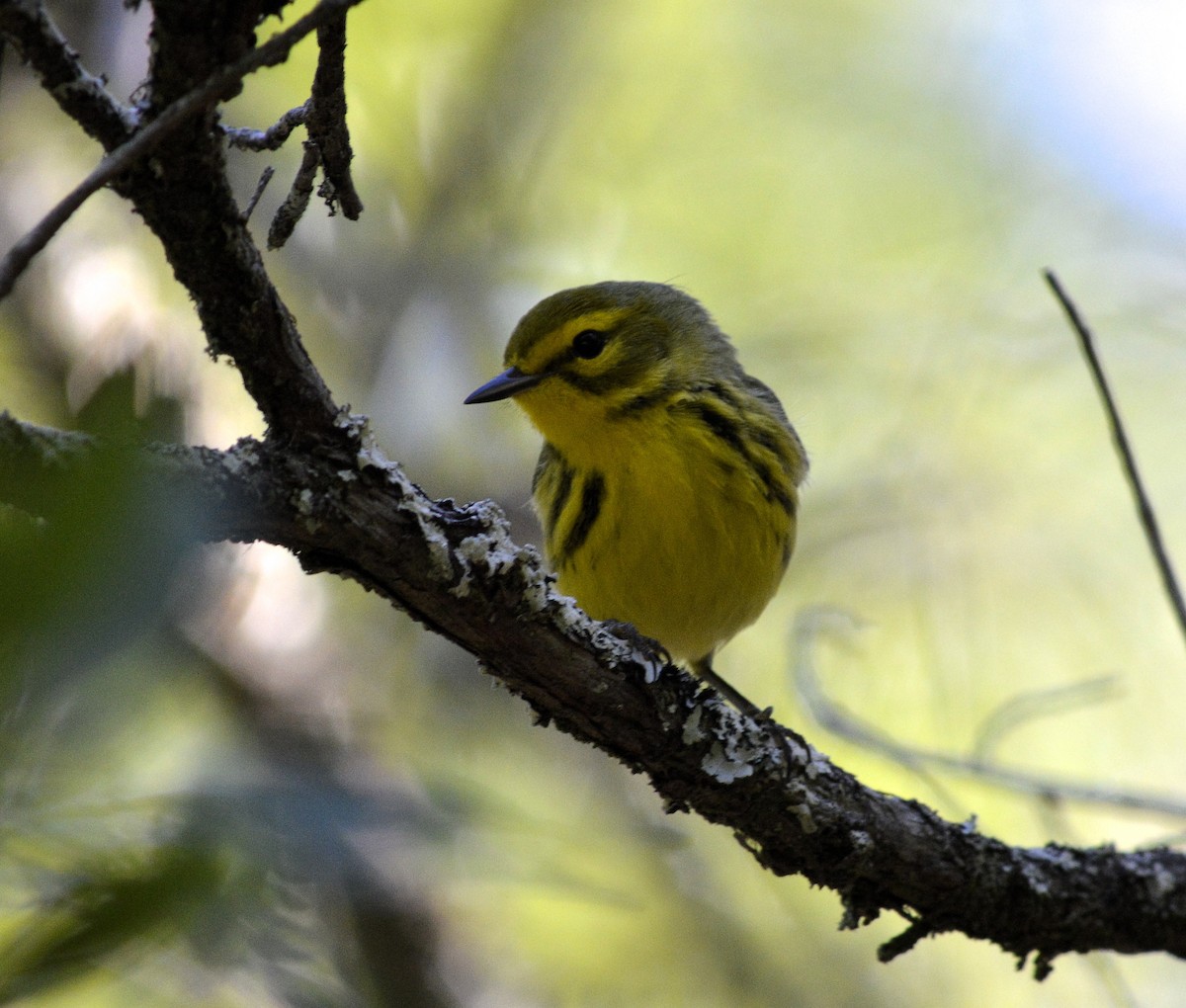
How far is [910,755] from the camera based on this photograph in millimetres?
4363

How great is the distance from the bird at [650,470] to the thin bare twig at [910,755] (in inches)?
27.7

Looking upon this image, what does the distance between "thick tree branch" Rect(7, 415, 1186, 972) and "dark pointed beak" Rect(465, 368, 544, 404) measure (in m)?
1.42

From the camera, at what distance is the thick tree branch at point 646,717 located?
1.72 meters

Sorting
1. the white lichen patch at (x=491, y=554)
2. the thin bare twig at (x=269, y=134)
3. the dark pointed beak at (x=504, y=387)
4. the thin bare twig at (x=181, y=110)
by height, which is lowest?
the thin bare twig at (x=181, y=110)

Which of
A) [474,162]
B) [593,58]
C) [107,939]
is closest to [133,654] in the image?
→ [107,939]

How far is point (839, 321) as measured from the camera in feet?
21.5

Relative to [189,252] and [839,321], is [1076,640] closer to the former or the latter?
[839,321]

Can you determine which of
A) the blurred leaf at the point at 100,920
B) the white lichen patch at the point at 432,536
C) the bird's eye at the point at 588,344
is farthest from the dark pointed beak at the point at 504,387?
the blurred leaf at the point at 100,920

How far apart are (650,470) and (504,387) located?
58cm

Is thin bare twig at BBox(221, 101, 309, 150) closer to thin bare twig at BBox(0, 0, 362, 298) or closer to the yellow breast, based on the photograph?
thin bare twig at BBox(0, 0, 362, 298)

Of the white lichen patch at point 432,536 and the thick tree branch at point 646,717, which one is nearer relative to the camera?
the thick tree branch at point 646,717

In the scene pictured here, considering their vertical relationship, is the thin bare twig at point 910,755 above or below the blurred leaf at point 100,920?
above

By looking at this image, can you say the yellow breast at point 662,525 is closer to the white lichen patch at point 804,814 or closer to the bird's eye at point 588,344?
the bird's eye at point 588,344

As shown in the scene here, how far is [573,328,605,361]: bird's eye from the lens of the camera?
3895 mm
